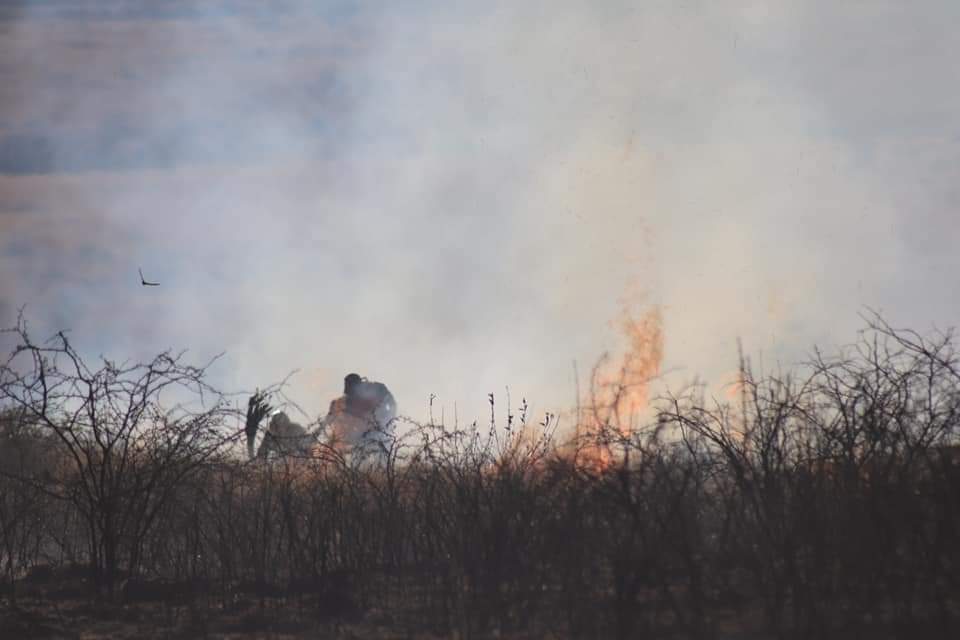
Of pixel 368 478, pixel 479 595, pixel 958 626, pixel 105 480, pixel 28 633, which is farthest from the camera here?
pixel 105 480

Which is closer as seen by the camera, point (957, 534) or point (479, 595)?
point (957, 534)

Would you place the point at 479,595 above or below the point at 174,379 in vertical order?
below

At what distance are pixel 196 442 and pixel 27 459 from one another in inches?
436

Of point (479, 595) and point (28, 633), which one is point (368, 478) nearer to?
point (479, 595)

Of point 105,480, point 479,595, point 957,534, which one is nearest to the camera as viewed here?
point 957,534

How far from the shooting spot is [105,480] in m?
17.8

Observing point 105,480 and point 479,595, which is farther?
point 105,480

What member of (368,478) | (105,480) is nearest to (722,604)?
(368,478)

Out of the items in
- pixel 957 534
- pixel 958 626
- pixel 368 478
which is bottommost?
pixel 958 626

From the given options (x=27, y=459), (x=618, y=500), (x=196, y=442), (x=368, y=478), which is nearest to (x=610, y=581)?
(x=618, y=500)

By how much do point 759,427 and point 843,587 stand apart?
2.28m

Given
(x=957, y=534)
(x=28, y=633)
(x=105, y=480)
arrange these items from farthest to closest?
(x=105, y=480) → (x=28, y=633) → (x=957, y=534)

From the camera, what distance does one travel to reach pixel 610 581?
12.6m

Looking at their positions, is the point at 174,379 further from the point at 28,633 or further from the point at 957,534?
the point at 957,534
